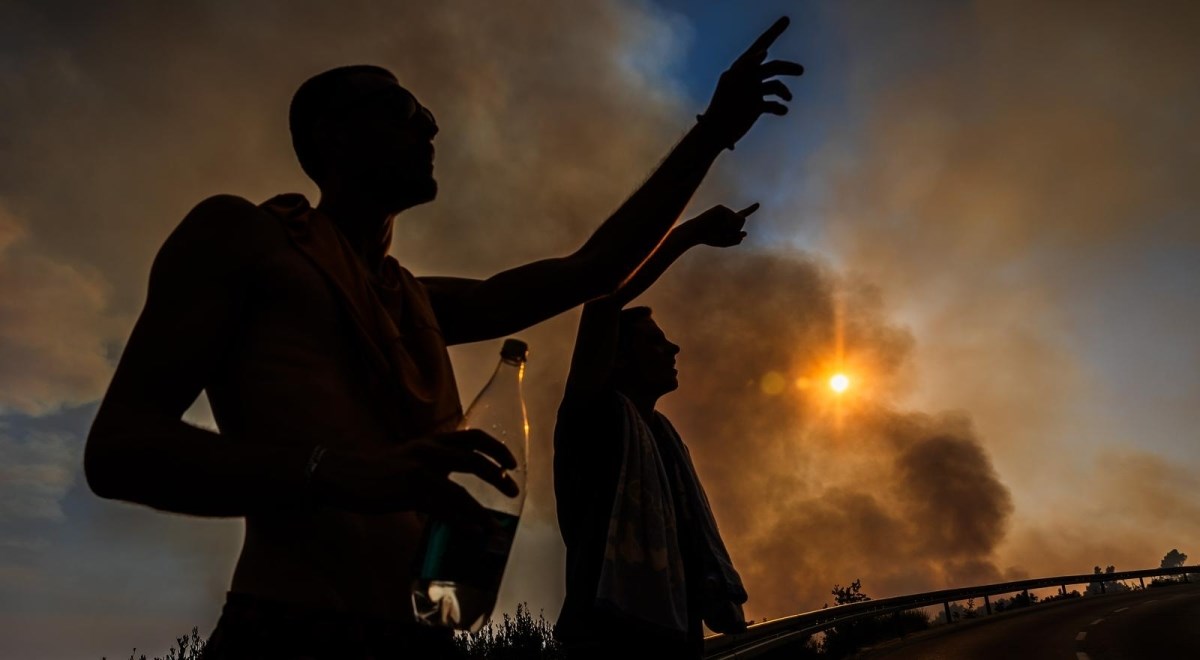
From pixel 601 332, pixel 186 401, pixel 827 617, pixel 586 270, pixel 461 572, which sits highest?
pixel 827 617

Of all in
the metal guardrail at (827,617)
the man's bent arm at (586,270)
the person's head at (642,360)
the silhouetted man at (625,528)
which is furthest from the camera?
the metal guardrail at (827,617)

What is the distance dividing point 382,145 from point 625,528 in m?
2.67

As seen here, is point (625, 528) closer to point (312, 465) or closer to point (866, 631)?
point (312, 465)

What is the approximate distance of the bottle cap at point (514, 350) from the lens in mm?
1818

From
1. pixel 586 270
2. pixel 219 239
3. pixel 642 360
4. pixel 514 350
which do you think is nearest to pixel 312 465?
pixel 219 239

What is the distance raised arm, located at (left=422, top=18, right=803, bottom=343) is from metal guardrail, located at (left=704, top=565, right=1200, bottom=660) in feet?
16.2

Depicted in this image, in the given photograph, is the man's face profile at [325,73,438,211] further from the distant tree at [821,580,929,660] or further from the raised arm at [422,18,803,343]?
the distant tree at [821,580,929,660]

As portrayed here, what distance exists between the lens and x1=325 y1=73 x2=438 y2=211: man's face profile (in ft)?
6.16

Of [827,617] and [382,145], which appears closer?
[382,145]

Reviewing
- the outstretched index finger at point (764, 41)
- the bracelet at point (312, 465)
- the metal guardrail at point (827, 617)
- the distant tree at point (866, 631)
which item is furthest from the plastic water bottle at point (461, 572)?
the distant tree at point (866, 631)

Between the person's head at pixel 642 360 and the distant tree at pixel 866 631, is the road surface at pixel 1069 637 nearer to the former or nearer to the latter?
the distant tree at pixel 866 631

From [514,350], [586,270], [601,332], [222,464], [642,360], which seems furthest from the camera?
[642,360]

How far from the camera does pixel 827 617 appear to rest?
12945 mm

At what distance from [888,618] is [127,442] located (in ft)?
60.4
